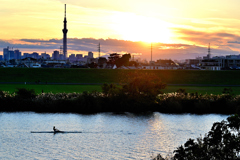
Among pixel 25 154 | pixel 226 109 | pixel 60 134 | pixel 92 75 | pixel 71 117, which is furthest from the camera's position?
pixel 92 75

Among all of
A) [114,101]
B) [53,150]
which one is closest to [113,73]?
[114,101]

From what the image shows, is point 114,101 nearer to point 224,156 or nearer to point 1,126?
point 1,126

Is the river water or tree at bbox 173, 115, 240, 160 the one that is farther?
the river water

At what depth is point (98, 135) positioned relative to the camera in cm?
3681

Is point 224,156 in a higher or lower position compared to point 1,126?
higher

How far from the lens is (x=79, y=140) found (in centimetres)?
3450

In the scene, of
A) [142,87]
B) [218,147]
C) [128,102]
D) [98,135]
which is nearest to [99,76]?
[142,87]

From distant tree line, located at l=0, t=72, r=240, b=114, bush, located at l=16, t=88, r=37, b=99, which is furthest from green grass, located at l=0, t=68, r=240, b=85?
distant tree line, located at l=0, t=72, r=240, b=114

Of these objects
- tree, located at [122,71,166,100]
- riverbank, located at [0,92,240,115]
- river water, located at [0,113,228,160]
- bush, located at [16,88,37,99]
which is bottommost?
river water, located at [0,113,228,160]

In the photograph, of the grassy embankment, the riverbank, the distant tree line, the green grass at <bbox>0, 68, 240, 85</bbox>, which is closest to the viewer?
the riverbank

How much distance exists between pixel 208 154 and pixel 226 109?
38.1 m

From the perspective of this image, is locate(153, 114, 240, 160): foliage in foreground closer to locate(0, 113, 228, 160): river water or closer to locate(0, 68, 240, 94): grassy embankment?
locate(0, 113, 228, 160): river water

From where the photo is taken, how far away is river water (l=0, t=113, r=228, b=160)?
30.2 m

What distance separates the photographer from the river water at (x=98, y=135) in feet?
99.0
